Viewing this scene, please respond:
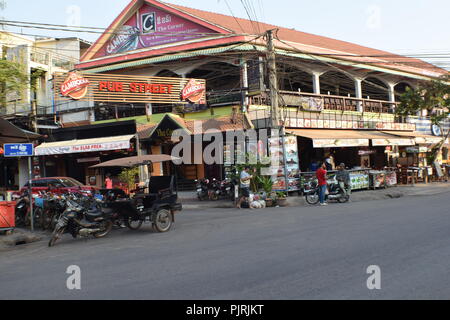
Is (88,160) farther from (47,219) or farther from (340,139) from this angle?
(340,139)

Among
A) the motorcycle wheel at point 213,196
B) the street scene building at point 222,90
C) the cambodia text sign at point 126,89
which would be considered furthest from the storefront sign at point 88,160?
the motorcycle wheel at point 213,196

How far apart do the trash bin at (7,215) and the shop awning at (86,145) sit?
452 inches

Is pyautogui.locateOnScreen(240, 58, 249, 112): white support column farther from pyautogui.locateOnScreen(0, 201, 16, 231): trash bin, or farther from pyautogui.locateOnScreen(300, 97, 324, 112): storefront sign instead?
pyautogui.locateOnScreen(0, 201, 16, 231): trash bin

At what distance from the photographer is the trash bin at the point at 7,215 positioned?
10539mm

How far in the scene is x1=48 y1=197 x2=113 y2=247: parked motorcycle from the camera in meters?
9.33

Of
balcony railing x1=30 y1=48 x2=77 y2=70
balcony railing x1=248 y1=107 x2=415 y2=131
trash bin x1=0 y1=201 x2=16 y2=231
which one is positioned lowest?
trash bin x1=0 y1=201 x2=16 y2=231

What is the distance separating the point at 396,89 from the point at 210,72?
55.3 feet

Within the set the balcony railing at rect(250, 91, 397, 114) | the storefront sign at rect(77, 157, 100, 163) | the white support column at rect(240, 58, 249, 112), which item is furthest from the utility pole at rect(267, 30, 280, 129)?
the storefront sign at rect(77, 157, 100, 163)

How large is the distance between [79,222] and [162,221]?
2.14 metres

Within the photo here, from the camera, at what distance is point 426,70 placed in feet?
104

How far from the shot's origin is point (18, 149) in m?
11.2

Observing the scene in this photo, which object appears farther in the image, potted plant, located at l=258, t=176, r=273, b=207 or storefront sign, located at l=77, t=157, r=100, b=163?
storefront sign, located at l=77, t=157, r=100, b=163

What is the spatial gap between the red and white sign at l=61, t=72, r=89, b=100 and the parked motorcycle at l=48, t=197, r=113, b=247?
31.8ft

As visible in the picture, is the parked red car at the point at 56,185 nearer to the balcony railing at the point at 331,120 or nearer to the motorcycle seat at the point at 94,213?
the motorcycle seat at the point at 94,213
